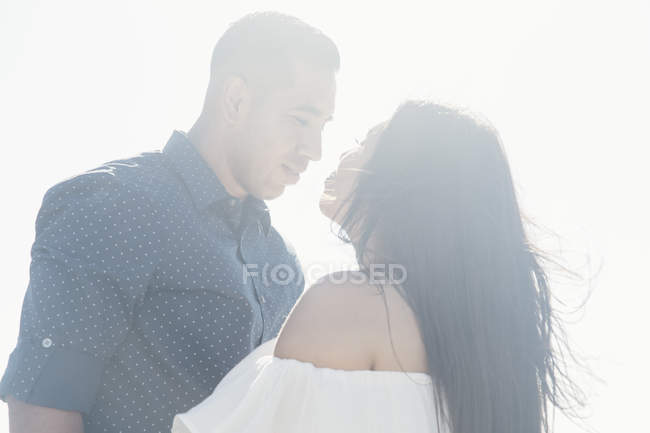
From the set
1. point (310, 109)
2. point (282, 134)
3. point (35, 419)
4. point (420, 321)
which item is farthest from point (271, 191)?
point (35, 419)

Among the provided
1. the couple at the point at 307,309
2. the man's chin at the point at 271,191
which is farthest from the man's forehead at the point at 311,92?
the couple at the point at 307,309

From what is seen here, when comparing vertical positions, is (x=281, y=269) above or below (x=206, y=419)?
above

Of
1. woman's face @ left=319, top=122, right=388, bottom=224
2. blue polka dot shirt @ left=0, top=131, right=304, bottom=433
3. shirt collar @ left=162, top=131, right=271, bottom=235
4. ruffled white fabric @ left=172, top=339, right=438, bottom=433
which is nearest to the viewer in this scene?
ruffled white fabric @ left=172, top=339, right=438, bottom=433

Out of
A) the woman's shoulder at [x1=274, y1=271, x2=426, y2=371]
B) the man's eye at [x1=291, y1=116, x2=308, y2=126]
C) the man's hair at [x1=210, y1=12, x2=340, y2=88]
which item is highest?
the man's hair at [x1=210, y1=12, x2=340, y2=88]

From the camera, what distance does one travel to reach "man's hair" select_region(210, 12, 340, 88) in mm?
3012

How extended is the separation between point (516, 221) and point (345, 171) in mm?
699

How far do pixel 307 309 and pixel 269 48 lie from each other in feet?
4.92

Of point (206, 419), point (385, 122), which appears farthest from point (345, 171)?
point (206, 419)

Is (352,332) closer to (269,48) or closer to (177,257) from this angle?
(177,257)

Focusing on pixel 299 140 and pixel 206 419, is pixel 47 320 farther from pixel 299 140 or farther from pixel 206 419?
pixel 299 140

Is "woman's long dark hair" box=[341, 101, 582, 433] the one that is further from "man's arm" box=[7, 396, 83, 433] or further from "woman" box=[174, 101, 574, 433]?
"man's arm" box=[7, 396, 83, 433]

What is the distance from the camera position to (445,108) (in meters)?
2.34

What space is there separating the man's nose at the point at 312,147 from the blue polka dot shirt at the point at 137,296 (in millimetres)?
419

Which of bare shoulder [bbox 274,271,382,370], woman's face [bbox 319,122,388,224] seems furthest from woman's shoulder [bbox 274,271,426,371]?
woman's face [bbox 319,122,388,224]
